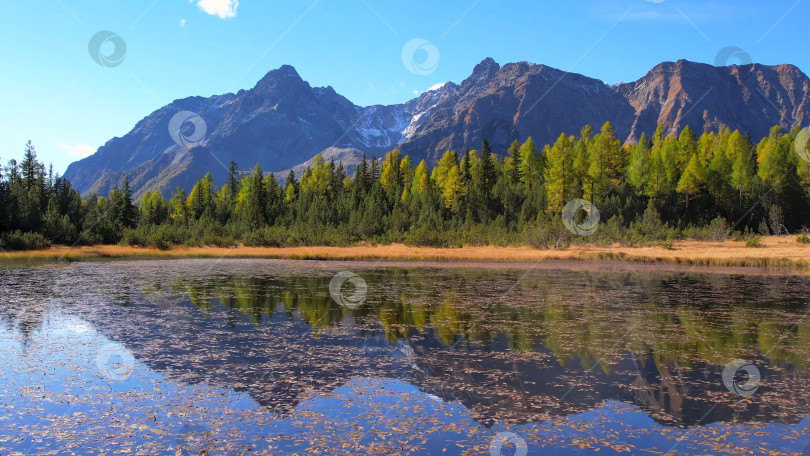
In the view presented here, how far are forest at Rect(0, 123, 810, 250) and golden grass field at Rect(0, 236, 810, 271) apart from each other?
5.80 feet

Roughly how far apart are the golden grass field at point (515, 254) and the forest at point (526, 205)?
5.80 ft

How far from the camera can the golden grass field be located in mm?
48250

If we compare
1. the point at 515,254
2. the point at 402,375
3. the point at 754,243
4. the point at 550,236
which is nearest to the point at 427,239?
the point at 515,254

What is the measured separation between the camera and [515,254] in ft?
186

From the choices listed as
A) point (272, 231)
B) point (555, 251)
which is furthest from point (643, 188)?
point (272, 231)

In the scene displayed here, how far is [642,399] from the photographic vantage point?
38.0 feet

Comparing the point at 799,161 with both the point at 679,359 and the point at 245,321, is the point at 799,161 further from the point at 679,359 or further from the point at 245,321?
the point at 245,321

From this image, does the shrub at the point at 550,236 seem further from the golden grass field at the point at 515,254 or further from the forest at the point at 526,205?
the golden grass field at the point at 515,254

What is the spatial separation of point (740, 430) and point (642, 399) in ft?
6.85

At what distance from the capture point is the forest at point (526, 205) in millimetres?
62000

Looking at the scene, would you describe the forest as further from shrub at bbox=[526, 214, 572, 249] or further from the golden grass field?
the golden grass field

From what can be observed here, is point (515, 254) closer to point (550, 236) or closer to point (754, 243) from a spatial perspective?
point (550, 236)

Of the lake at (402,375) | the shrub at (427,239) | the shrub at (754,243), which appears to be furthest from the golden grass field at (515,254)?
the lake at (402,375)

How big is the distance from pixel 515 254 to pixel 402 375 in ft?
148
